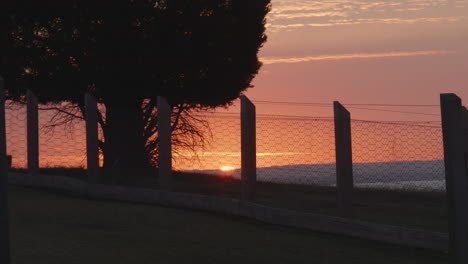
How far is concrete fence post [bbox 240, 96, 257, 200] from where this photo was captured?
11484mm

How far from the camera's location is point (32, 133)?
15883 mm

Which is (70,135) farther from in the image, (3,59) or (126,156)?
(3,59)

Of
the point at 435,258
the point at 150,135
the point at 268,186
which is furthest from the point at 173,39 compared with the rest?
the point at 435,258

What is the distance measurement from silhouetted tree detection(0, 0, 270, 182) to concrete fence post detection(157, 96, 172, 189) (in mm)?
7837

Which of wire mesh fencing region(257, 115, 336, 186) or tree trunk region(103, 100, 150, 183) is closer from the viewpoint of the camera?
wire mesh fencing region(257, 115, 336, 186)

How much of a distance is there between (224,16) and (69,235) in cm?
1494

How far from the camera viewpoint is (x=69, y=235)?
9.04 metres

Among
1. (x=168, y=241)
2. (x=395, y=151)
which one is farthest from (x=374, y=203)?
(x=168, y=241)

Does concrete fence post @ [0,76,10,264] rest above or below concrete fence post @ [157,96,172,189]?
below

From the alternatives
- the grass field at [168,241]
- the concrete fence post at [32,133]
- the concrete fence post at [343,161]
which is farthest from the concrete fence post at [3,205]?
the concrete fence post at [32,133]

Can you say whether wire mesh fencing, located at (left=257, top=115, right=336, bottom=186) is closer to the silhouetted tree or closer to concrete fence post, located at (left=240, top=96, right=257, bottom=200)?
concrete fence post, located at (left=240, top=96, right=257, bottom=200)

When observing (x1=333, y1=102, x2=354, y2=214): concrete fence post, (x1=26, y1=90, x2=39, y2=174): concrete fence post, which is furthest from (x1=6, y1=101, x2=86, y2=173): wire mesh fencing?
(x1=333, y1=102, x2=354, y2=214): concrete fence post

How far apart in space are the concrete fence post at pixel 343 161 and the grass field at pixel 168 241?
23.6 inches

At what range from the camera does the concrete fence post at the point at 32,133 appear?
1572 cm
